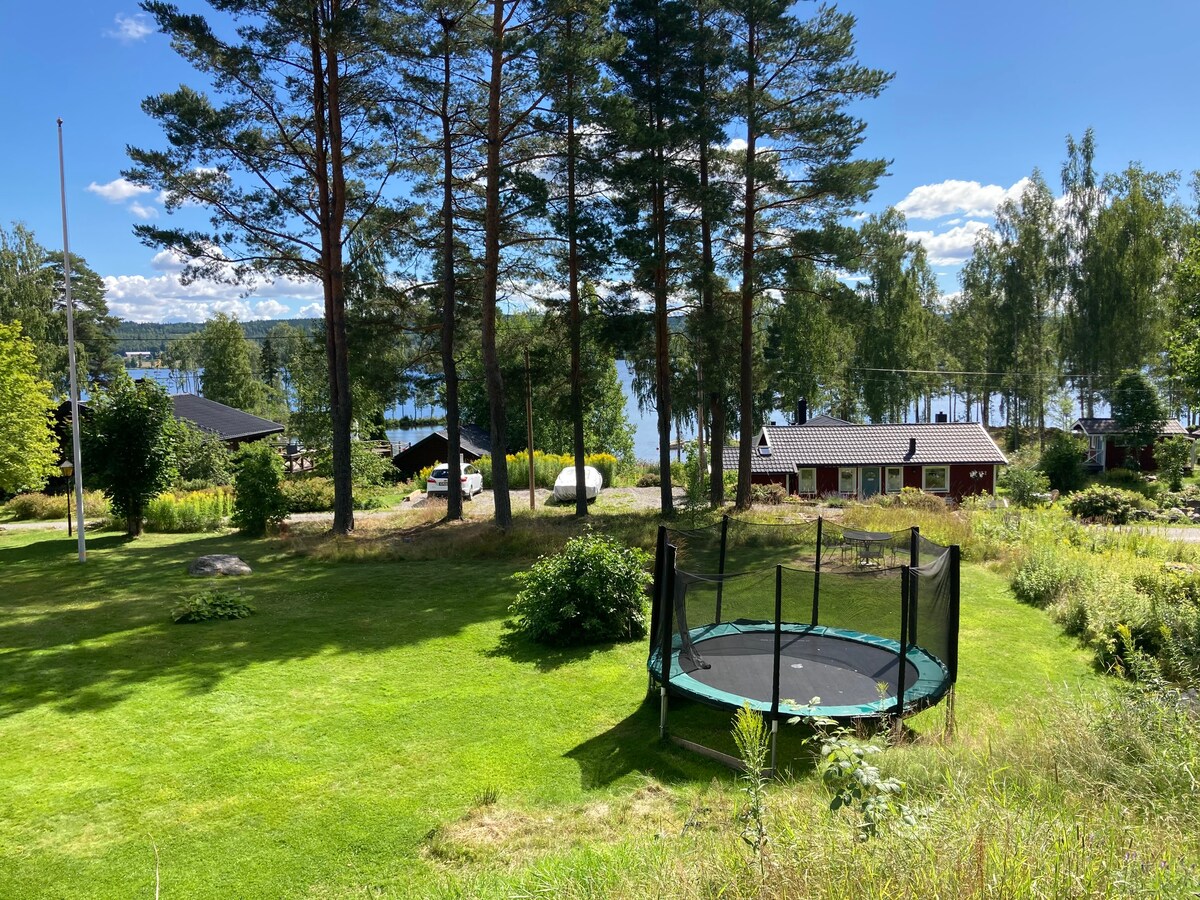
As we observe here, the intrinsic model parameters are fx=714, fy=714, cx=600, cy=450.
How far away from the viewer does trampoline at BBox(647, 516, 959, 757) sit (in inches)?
246

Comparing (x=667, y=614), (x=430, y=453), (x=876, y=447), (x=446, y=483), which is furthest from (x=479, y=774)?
(x=430, y=453)

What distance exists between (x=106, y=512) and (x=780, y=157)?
22.3m

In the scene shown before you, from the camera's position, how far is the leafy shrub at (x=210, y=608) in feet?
34.0

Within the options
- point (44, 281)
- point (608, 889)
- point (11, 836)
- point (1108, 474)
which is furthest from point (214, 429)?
point (1108, 474)

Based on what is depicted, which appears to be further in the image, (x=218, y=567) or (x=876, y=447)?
(x=876, y=447)

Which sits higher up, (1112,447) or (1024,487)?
(1112,447)

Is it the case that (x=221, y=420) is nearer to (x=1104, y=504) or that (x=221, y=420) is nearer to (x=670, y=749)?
(x=670, y=749)

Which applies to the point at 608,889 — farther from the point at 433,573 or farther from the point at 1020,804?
the point at 433,573

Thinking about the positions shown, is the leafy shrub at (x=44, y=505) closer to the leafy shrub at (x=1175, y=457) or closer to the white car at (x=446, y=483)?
the white car at (x=446, y=483)

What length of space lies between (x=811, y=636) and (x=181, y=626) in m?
8.57

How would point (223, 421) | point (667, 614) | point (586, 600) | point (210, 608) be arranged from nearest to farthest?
point (667, 614), point (586, 600), point (210, 608), point (223, 421)

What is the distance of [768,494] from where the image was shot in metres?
27.7

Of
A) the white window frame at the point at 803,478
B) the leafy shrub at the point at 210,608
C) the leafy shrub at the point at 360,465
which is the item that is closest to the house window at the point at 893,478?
the white window frame at the point at 803,478

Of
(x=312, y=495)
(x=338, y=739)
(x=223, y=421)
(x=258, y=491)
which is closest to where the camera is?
(x=338, y=739)
